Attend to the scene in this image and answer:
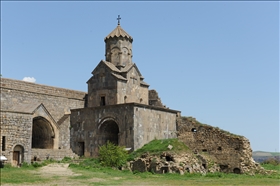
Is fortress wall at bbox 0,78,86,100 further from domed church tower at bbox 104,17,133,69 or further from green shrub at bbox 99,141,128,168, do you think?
green shrub at bbox 99,141,128,168

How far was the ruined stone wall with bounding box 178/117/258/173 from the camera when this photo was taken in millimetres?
25578

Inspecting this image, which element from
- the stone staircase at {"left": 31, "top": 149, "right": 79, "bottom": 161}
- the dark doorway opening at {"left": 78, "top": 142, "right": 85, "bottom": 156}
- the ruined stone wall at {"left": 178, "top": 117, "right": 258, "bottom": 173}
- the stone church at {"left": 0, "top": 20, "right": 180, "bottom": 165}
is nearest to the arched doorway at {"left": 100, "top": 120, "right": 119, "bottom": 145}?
the stone church at {"left": 0, "top": 20, "right": 180, "bottom": 165}

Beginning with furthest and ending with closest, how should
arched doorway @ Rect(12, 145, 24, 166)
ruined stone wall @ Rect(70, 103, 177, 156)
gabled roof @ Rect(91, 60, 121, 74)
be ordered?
gabled roof @ Rect(91, 60, 121, 74)
ruined stone wall @ Rect(70, 103, 177, 156)
arched doorway @ Rect(12, 145, 24, 166)

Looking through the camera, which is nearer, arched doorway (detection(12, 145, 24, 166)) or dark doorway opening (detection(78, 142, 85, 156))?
arched doorway (detection(12, 145, 24, 166))

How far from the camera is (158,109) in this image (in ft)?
93.8

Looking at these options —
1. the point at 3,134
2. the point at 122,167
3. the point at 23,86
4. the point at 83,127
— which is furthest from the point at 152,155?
the point at 23,86

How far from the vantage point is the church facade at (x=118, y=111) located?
87.7 feet

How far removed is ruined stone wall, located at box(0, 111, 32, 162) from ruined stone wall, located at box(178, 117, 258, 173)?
11.9 m

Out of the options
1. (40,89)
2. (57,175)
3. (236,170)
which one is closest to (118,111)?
(40,89)

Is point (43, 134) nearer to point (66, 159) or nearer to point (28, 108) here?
point (66, 159)

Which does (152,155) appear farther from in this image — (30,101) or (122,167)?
(30,101)

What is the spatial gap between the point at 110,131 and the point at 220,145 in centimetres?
859

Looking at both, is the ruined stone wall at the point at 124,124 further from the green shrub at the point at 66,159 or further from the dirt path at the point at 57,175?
the dirt path at the point at 57,175

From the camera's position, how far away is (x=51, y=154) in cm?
2661
